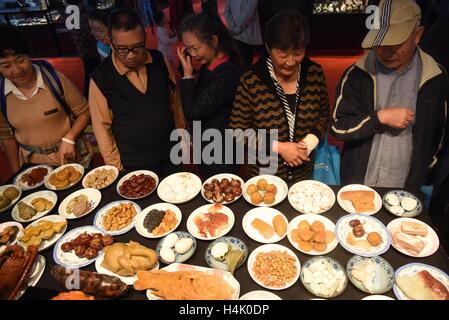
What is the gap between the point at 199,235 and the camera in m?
2.00

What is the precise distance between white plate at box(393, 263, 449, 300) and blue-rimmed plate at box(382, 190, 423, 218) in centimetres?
38

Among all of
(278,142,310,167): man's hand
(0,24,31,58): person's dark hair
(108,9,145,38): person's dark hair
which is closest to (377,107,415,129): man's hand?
(278,142,310,167): man's hand

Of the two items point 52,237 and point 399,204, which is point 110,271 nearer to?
point 52,237

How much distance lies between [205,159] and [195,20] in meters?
1.19

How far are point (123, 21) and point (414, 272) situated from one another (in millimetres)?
2326

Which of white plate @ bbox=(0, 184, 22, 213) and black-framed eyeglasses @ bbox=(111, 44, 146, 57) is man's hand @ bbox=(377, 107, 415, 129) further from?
white plate @ bbox=(0, 184, 22, 213)

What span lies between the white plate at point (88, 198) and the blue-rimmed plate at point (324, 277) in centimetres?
148

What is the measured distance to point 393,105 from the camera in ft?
7.06

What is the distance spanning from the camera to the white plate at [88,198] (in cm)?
224

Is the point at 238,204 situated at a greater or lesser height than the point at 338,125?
lesser

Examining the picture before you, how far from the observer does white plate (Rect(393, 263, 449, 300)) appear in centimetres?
160

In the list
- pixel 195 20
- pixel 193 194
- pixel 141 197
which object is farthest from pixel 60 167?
pixel 195 20

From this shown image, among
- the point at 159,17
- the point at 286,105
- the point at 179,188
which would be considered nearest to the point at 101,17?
the point at 159,17
